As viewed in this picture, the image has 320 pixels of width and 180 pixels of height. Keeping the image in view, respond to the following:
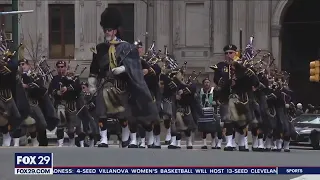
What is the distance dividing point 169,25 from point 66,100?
23169 mm

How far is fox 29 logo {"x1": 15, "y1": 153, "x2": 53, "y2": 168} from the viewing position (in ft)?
→ 30.0

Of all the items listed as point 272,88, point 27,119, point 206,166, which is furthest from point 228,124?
point 206,166

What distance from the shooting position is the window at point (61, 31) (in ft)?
130

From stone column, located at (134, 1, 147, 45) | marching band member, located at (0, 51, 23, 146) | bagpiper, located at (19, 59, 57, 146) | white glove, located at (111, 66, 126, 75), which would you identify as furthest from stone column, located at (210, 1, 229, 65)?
white glove, located at (111, 66, 126, 75)

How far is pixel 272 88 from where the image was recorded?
689 inches

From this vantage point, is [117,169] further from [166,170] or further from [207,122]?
[207,122]

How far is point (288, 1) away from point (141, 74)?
1143 inches

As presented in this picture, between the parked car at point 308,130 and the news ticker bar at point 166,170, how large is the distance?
13.6 m

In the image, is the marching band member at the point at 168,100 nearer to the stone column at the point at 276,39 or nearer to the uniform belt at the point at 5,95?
the uniform belt at the point at 5,95

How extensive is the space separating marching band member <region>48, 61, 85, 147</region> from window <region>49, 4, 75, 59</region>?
Answer: 2152 cm

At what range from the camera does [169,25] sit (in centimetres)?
3962

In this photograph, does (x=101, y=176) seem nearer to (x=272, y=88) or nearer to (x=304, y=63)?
(x=272, y=88)

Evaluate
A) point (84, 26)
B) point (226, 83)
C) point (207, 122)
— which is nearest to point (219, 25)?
point (84, 26)

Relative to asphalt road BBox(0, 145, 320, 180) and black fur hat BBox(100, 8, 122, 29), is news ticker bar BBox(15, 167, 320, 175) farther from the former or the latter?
black fur hat BBox(100, 8, 122, 29)
